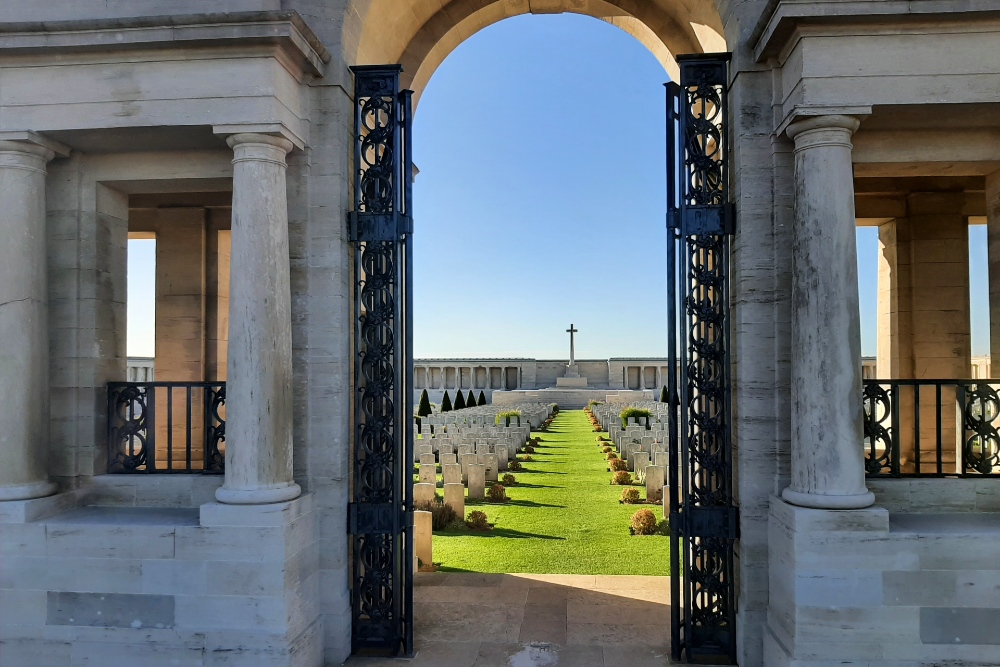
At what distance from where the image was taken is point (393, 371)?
698 cm

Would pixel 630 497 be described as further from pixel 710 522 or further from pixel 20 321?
pixel 20 321

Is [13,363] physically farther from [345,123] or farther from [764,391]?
[764,391]

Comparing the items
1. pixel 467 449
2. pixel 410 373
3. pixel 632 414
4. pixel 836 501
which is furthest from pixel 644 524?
pixel 632 414

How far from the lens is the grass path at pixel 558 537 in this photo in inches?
389

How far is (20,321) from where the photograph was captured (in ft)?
20.7

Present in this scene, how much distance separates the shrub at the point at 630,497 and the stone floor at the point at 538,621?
16.4 feet

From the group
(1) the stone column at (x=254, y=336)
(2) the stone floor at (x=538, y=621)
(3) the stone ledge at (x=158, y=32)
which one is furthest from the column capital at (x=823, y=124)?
(2) the stone floor at (x=538, y=621)

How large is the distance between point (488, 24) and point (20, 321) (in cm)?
696

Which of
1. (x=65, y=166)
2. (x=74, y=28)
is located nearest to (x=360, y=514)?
(x=65, y=166)

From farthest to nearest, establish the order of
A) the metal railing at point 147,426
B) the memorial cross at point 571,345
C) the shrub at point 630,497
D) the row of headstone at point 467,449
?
1. the memorial cross at point 571,345
2. the row of headstone at point 467,449
3. the shrub at point 630,497
4. the metal railing at point 147,426

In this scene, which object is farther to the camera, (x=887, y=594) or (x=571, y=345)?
(x=571, y=345)

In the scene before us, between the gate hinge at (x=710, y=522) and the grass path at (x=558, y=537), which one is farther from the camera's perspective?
the grass path at (x=558, y=537)

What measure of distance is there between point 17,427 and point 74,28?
12.1ft

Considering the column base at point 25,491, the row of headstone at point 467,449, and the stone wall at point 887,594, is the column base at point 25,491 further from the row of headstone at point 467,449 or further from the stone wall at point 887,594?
the row of headstone at point 467,449
